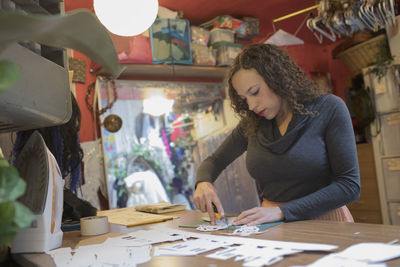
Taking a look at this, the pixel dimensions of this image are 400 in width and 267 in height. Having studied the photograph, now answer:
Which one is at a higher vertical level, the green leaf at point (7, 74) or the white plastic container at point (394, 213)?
the green leaf at point (7, 74)

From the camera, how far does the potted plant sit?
1.06 ft

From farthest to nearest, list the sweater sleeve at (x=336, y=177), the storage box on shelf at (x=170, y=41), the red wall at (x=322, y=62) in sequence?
the red wall at (x=322, y=62) → the storage box on shelf at (x=170, y=41) → the sweater sleeve at (x=336, y=177)

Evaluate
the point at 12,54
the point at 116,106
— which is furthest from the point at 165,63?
the point at 12,54

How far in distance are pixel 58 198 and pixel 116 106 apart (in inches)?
91.7

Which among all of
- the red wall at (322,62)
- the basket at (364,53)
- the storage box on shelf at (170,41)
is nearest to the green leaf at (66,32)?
the storage box on shelf at (170,41)

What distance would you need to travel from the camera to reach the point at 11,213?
323mm

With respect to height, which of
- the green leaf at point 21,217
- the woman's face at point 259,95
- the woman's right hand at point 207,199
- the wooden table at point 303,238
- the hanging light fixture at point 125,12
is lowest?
the wooden table at point 303,238

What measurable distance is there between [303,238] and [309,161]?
2.00ft

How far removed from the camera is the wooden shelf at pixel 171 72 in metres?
3.31

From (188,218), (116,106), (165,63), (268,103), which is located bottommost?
(188,218)

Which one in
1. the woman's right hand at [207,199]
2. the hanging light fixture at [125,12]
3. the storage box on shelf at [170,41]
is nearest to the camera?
the woman's right hand at [207,199]

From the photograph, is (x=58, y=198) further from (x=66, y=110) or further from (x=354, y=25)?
(x=354, y=25)

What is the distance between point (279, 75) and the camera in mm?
1561

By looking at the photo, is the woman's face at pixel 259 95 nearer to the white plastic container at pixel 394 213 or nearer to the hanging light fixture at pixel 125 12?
the hanging light fixture at pixel 125 12
